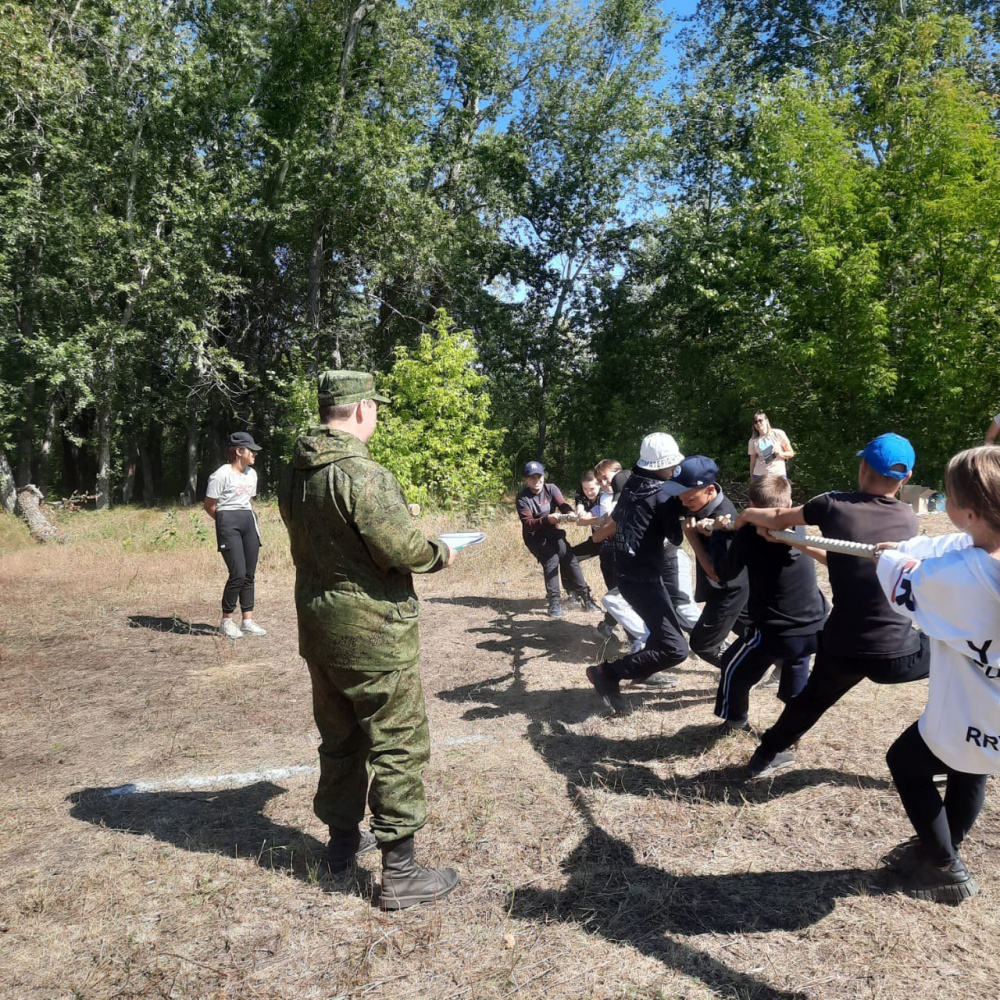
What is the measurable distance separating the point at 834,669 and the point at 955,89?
17023 mm

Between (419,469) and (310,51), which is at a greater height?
(310,51)

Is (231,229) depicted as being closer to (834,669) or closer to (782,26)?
(782,26)

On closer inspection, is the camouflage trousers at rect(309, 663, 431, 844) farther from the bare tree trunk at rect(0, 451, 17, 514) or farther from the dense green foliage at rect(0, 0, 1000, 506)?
the bare tree trunk at rect(0, 451, 17, 514)

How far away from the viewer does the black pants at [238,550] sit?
7.45 metres

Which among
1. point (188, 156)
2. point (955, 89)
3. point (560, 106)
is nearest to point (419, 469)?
point (188, 156)

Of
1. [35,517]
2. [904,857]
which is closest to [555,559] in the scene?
[904,857]

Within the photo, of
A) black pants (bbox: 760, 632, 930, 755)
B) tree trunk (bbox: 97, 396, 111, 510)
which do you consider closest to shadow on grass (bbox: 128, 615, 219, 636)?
black pants (bbox: 760, 632, 930, 755)

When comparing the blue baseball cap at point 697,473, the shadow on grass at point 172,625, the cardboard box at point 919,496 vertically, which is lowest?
the shadow on grass at point 172,625

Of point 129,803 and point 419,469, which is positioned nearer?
point 129,803

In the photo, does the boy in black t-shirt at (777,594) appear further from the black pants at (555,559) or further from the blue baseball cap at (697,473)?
the black pants at (555,559)

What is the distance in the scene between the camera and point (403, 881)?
10.3 feet

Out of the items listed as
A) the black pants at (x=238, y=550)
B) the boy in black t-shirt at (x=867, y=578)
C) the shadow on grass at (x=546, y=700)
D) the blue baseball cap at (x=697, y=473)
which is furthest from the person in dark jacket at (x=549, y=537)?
the boy in black t-shirt at (x=867, y=578)

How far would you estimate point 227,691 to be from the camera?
6.22 metres

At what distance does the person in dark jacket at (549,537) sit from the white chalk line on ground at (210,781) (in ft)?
13.6
